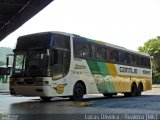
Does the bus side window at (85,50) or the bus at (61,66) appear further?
the bus side window at (85,50)

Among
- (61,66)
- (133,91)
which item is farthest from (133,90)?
(61,66)

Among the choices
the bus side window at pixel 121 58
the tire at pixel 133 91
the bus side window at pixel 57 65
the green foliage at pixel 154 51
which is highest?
the green foliage at pixel 154 51

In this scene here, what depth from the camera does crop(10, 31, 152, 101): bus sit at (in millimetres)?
16203

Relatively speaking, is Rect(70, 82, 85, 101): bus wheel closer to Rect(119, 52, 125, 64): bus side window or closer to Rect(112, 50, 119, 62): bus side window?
Rect(112, 50, 119, 62): bus side window

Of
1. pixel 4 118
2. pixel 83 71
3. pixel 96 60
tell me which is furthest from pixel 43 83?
pixel 4 118

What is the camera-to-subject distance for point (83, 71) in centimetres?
1872

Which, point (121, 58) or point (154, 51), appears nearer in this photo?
point (121, 58)

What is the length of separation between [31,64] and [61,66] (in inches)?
53.2

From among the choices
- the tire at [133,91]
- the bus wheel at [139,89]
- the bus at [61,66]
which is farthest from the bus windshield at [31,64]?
the bus wheel at [139,89]

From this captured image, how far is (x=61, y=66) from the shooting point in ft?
55.2

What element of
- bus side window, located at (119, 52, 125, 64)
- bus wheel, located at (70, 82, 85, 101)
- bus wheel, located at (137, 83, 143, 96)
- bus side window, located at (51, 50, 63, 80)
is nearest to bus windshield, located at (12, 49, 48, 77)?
bus side window, located at (51, 50, 63, 80)

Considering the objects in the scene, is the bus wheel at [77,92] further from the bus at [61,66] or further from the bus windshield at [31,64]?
the bus windshield at [31,64]

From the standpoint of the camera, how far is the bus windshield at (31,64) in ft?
53.0

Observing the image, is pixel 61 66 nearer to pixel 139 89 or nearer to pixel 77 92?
pixel 77 92
